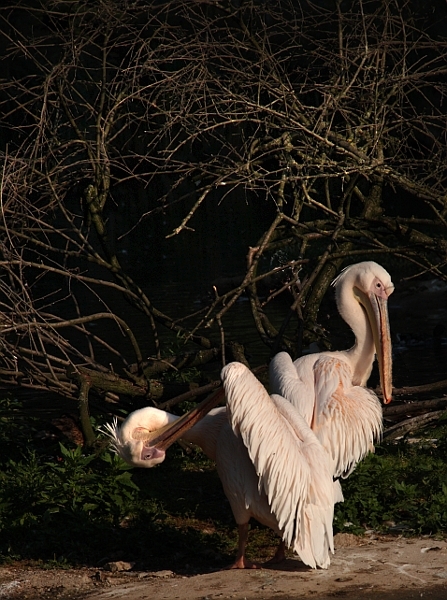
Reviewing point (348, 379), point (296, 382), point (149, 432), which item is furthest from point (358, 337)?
point (149, 432)

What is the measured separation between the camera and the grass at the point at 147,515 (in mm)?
4746

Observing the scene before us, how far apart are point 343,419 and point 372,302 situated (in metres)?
0.86

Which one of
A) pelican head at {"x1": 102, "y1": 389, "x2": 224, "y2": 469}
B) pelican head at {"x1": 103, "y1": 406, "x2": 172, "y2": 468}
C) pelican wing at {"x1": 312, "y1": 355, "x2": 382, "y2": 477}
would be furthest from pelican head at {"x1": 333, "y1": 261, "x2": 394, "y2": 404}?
pelican head at {"x1": 103, "y1": 406, "x2": 172, "y2": 468}

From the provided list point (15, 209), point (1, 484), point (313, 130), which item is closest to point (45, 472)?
point (1, 484)

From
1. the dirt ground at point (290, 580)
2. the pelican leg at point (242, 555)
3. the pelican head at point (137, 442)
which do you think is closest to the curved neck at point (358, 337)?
the dirt ground at point (290, 580)

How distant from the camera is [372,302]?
520 cm

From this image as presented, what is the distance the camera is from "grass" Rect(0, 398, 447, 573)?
187 inches

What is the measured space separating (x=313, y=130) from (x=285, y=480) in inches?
106

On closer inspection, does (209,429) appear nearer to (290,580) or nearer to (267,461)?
(267,461)

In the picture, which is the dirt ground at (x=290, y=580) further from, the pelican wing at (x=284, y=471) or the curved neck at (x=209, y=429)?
the curved neck at (x=209, y=429)

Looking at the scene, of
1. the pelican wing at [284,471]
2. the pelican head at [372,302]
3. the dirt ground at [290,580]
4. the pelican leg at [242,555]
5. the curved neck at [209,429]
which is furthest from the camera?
the pelican head at [372,302]

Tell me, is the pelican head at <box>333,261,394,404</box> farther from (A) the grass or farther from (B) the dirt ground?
(B) the dirt ground

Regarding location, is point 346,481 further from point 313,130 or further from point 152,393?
point 313,130

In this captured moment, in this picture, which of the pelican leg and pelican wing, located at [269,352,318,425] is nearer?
the pelican leg
